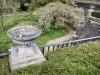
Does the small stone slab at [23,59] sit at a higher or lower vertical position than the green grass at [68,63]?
higher

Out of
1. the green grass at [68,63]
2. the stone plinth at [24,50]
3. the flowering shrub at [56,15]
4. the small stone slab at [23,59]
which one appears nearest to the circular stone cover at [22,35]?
the stone plinth at [24,50]

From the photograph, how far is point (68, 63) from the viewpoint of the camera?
128 inches

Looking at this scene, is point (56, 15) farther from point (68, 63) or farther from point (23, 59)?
point (23, 59)

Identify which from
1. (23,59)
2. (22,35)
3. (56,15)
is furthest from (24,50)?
(56,15)

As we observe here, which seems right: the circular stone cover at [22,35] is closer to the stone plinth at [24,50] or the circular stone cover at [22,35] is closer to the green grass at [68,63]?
the stone plinth at [24,50]

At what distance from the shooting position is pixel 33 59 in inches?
120

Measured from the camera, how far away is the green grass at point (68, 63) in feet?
9.57

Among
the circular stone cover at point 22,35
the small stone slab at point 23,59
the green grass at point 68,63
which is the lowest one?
the green grass at point 68,63

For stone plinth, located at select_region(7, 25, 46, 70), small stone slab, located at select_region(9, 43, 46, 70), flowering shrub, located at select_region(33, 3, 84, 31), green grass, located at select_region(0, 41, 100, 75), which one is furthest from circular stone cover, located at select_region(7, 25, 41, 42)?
flowering shrub, located at select_region(33, 3, 84, 31)

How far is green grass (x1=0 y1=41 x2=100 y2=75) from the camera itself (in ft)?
9.57

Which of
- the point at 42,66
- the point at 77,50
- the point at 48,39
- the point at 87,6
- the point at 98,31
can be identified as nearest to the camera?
the point at 42,66

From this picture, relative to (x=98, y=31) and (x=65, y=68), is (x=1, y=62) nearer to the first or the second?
(x=65, y=68)

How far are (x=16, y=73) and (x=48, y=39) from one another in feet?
28.5

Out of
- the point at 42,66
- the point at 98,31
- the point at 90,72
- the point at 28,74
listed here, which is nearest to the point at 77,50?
the point at 90,72
